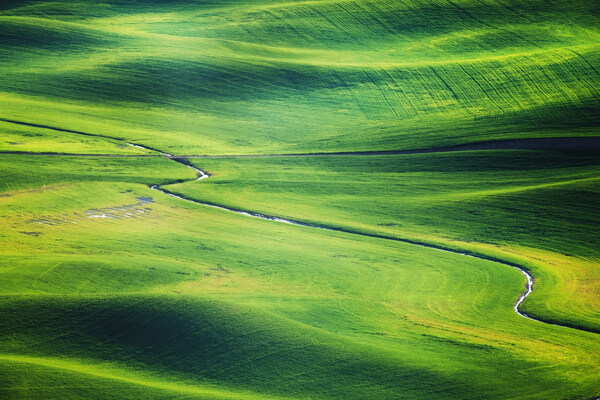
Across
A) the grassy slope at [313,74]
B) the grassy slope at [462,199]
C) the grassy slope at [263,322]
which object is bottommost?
the grassy slope at [263,322]

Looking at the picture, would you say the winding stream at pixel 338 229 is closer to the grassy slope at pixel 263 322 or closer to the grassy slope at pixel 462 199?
the grassy slope at pixel 462 199

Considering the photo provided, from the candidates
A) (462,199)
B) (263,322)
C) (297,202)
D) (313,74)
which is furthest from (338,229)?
(313,74)

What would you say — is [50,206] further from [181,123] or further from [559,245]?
[559,245]

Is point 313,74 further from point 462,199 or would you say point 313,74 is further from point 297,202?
point 462,199

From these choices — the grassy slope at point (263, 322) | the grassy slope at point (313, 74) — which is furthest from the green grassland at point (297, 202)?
the grassy slope at point (313, 74)

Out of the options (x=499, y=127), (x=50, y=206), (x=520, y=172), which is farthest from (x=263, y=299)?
(x=499, y=127)

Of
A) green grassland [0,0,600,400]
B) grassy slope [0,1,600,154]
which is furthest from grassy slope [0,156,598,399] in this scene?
grassy slope [0,1,600,154]
